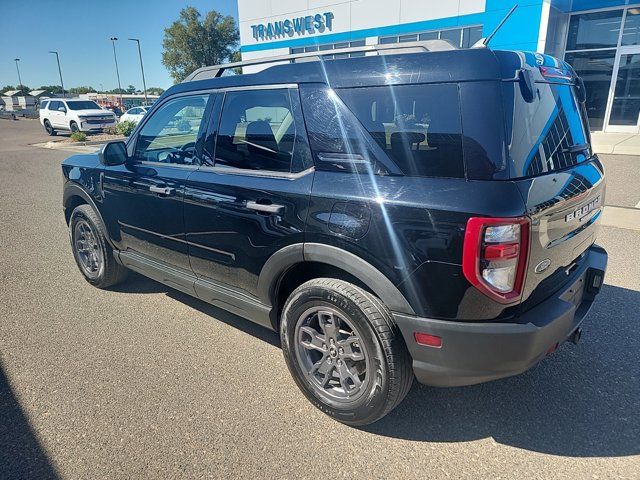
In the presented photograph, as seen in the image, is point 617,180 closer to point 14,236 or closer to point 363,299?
point 363,299

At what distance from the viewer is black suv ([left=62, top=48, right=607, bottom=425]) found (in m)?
1.95

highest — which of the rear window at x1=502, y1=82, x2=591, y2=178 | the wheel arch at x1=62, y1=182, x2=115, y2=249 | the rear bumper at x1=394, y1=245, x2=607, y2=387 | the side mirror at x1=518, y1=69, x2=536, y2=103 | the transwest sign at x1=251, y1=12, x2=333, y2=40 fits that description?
the transwest sign at x1=251, y1=12, x2=333, y2=40

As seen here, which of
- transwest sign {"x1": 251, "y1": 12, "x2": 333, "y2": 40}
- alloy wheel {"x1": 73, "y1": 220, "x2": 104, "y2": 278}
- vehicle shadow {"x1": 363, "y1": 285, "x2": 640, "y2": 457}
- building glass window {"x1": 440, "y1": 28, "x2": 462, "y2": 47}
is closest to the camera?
vehicle shadow {"x1": 363, "y1": 285, "x2": 640, "y2": 457}

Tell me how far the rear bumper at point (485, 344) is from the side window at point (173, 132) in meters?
2.04

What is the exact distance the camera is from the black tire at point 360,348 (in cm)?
222

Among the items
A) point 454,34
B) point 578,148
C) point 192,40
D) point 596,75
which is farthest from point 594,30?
point 192,40

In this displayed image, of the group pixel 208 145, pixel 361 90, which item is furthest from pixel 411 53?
pixel 208 145

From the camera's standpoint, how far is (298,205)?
7.97ft

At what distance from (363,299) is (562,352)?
1.79 m

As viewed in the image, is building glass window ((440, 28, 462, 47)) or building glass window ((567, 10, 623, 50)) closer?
building glass window ((567, 10, 623, 50))

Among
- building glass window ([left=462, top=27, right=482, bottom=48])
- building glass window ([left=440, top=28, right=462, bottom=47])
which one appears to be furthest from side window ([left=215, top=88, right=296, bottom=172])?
building glass window ([left=440, top=28, right=462, bottom=47])

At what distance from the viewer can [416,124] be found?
2100 mm

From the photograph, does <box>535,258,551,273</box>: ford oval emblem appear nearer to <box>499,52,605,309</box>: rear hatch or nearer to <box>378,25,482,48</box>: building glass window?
<box>499,52,605,309</box>: rear hatch

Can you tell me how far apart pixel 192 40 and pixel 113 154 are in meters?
53.4
